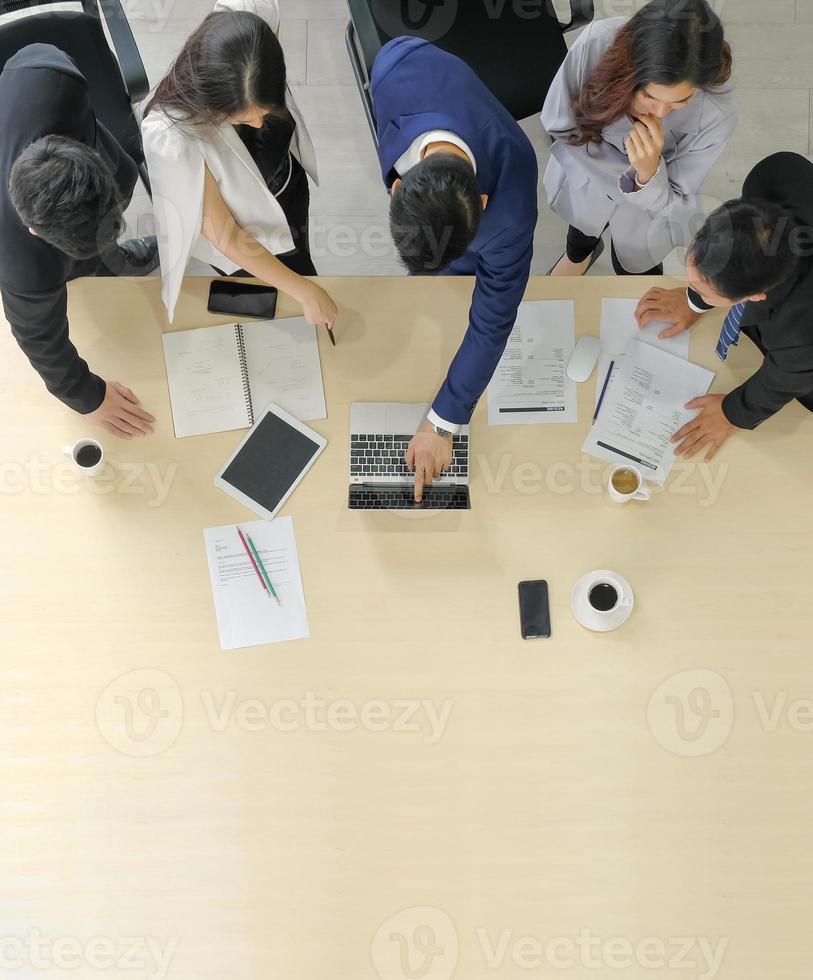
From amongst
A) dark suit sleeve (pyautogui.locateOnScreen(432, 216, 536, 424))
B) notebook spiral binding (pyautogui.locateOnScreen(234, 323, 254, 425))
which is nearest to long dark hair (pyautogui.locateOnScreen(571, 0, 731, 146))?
dark suit sleeve (pyautogui.locateOnScreen(432, 216, 536, 424))

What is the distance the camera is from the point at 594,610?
1.46 metres

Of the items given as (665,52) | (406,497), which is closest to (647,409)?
(406,497)

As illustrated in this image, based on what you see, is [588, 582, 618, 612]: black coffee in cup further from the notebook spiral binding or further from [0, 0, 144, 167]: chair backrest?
[0, 0, 144, 167]: chair backrest

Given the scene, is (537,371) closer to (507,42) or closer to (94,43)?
(507,42)

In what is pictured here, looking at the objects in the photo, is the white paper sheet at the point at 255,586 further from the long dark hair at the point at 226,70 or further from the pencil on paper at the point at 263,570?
the long dark hair at the point at 226,70

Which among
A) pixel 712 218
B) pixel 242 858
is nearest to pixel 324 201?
pixel 712 218

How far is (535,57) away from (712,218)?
2.66ft

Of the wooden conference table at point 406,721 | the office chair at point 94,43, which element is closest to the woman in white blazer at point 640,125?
the wooden conference table at point 406,721

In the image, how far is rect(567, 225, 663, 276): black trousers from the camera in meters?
2.06

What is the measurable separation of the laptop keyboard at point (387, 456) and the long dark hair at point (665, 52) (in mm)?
750

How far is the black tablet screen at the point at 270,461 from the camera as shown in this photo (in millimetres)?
1573

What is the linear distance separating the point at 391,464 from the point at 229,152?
2.21 ft

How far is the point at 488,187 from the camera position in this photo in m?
1.39

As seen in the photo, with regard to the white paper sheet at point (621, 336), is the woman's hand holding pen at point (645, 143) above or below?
above
